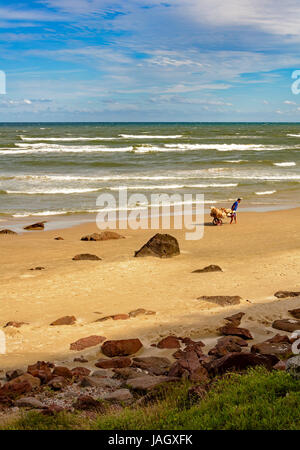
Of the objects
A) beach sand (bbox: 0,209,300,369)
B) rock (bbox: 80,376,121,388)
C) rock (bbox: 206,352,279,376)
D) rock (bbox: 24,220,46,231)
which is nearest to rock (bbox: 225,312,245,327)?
beach sand (bbox: 0,209,300,369)

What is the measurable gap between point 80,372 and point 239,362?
234cm

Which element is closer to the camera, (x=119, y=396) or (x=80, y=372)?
(x=119, y=396)

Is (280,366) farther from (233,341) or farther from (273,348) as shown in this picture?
(233,341)

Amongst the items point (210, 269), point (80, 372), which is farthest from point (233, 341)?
point (210, 269)

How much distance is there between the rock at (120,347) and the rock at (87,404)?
7.12 ft

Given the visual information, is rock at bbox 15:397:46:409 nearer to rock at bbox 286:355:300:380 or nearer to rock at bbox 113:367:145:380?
rock at bbox 113:367:145:380

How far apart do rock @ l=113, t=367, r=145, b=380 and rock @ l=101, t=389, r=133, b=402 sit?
2.23 ft

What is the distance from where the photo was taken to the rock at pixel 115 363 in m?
8.13

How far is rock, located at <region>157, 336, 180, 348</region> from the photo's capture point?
885 centimetres

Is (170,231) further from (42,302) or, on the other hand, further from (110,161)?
(110,161)

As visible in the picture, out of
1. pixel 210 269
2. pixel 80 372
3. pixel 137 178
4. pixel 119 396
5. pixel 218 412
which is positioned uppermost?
pixel 137 178

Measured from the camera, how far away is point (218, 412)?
5430mm

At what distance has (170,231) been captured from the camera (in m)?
19.8
